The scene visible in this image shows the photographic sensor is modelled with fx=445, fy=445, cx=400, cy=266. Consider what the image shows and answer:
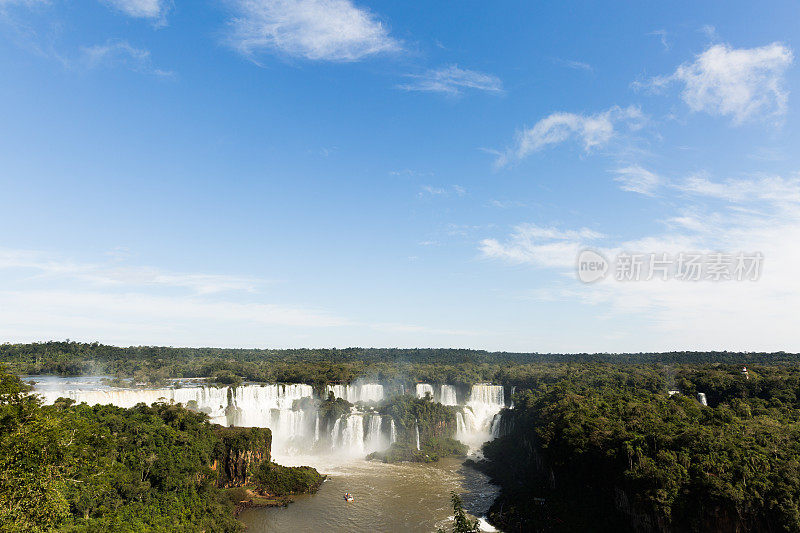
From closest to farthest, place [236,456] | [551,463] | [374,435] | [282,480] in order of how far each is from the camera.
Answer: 1. [551,463]
2. [236,456]
3. [282,480]
4. [374,435]

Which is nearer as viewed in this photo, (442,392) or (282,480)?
(282,480)

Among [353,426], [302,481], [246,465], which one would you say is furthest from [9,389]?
[353,426]

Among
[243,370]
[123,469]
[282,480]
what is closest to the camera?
[123,469]

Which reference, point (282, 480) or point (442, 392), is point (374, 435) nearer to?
point (442, 392)

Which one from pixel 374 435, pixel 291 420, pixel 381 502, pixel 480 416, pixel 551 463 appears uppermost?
pixel 551 463

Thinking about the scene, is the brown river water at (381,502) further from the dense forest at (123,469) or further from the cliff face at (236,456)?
the cliff face at (236,456)

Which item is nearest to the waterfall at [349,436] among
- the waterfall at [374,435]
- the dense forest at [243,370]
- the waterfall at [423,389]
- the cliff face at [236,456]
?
the waterfall at [374,435]

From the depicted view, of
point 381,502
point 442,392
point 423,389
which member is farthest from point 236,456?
point 442,392
